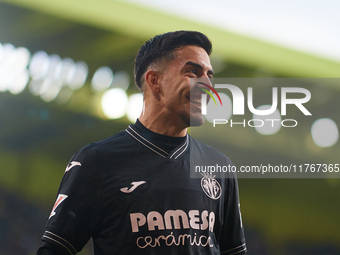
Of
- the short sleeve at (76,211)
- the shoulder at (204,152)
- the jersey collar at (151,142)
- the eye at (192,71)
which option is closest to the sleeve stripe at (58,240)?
the short sleeve at (76,211)

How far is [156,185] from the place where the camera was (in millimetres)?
1164

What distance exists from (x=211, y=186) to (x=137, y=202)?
26 cm

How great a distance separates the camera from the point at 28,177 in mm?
4117

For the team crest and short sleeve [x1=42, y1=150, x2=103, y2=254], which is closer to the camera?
short sleeve [x1=42, y1=150, x2=103, y2=254]

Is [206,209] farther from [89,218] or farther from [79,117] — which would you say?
[79,117]

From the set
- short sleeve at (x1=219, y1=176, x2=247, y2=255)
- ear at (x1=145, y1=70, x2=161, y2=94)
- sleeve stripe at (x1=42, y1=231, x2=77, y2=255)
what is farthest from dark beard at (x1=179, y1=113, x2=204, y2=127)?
sleeve stripe at (x1=42, y1=231, x2=77, y2=255)

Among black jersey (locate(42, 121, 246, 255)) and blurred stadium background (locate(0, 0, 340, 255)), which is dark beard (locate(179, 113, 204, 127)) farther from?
blurred stadium background (locate(0, 0, 340, 255))

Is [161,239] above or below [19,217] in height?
below

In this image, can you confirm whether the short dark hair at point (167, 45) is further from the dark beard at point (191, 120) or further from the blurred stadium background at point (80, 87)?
the blurred stadium background at point (80, 87)

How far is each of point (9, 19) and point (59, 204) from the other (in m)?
3.18

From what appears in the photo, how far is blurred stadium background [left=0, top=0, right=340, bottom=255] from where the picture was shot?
3.84 m

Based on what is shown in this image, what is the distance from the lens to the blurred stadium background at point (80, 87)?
384 cm

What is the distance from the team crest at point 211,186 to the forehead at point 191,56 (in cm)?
34

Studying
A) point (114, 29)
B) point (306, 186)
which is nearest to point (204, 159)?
point (114, 29)
